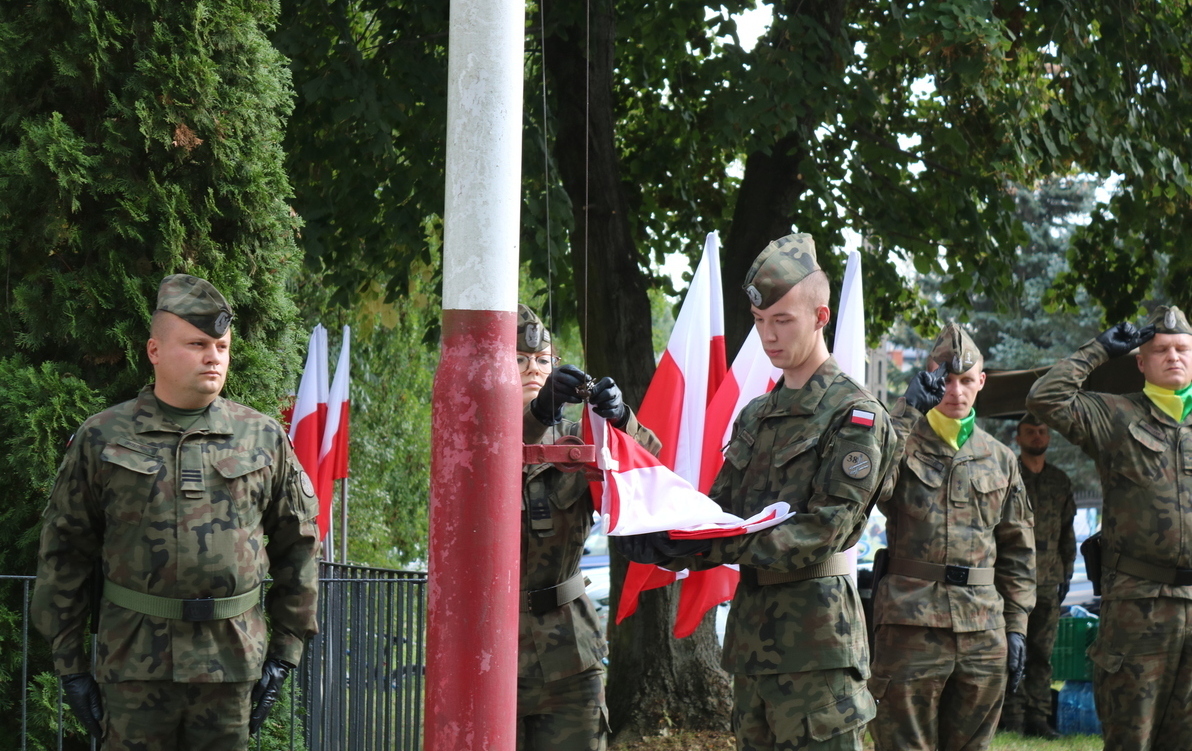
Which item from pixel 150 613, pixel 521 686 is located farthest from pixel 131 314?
pixel 521 686

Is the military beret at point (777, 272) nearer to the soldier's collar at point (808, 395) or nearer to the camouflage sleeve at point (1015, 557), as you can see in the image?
the soldier's collar at point (808, 395)

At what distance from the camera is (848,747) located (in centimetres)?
401

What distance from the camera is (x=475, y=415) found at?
10.5 feet

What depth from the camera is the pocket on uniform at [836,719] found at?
3980 millimetres

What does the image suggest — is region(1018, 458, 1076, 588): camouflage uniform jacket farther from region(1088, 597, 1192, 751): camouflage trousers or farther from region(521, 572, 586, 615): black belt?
region(521, 572, 586, 615): black belt

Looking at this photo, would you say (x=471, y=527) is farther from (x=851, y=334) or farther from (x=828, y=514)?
(x=851, y=334)

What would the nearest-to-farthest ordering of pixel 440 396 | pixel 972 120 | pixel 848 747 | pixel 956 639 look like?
pixel 440 396, pixel 848 747, pixel 956 639, pixel 972 120

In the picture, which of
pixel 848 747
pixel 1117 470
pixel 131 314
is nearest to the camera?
pixel 848 747

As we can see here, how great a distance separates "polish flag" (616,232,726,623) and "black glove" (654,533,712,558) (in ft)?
7.32

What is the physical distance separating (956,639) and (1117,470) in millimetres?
1279

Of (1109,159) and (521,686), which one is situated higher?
(1109,159)

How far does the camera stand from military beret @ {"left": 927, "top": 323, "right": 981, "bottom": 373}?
6176 mm

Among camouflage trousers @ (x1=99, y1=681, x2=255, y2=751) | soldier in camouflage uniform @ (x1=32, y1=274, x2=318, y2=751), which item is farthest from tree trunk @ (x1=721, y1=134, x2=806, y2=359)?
camouflage trousers @ (x1=99, y1=681, x2=255, y2=751)

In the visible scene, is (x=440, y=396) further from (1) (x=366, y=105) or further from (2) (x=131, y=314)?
(1) (x=366, y=105)
